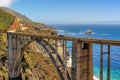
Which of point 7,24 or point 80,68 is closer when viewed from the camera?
point 80,68

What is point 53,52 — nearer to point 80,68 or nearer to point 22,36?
point 80,68

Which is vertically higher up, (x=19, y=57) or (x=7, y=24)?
(x=7, y=24)

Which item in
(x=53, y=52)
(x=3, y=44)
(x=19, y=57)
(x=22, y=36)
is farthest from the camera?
(x=3, y=44)

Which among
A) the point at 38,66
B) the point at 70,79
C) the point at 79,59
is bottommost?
the point at 38,66

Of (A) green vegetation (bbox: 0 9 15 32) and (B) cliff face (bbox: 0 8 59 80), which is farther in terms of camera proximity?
(A) green vegetation (bbox: 0 9 15 32)

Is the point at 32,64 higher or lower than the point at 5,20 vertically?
lower

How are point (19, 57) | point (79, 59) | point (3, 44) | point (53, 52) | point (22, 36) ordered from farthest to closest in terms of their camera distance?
point (3, 44), point (19, 57), point (22, 36), point (53, 52), point (79, 59)

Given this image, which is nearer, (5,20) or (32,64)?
(32,64)

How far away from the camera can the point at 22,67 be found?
51.6 meters

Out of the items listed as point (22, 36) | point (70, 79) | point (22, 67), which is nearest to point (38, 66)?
point (22, 67)

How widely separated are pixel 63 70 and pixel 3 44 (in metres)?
28.9

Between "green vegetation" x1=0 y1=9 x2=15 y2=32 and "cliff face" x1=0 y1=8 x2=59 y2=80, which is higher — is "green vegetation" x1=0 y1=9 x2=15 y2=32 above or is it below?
above

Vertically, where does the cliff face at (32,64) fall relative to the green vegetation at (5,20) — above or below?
below

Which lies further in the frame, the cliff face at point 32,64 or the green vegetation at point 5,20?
the green vegetation at point 5,20
